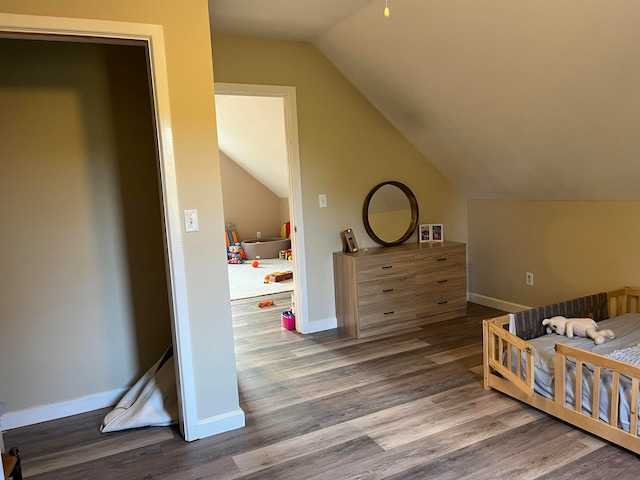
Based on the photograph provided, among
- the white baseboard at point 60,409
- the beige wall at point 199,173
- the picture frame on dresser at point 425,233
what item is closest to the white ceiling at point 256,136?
the picture frame on dresser at point 425,233

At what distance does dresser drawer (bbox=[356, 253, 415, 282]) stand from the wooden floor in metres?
0.74

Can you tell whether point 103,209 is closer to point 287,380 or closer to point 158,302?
point 158,302

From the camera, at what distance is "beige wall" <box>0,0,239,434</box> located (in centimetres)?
215

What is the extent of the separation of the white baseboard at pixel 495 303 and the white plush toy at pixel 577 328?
1248 millimetres

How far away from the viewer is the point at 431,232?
14.5 feet

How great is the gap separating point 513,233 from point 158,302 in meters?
3.12

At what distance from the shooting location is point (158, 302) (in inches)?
117

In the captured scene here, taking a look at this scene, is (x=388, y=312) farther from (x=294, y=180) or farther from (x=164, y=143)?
(x=164, y=143)

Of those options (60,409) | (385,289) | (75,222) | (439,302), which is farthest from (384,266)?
(60,409)

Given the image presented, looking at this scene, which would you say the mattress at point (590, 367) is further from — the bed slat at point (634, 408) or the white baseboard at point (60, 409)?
the white baseboard at point (60, 409)

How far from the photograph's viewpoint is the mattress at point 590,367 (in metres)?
2.20

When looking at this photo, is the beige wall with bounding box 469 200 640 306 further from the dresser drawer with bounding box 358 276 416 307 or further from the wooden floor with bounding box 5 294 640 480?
the wooden floor with bounding box 5 294 640 480

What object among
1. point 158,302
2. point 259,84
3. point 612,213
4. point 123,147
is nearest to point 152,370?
point 158,302

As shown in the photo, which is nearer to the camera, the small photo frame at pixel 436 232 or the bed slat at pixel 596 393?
the bed slat at pixel 596 393
